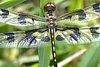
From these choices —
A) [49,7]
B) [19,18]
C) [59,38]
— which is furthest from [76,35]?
[19,18]

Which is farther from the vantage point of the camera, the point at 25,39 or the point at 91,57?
the point at 91,57

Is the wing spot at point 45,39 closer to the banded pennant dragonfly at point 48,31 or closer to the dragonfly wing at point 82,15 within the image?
the banded pennant dragonfly at point 48,31

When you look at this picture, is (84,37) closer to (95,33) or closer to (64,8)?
(95,33)

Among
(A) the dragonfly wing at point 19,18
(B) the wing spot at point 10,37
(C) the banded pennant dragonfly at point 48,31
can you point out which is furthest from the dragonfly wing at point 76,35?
(B) the wing spot at point 10,37

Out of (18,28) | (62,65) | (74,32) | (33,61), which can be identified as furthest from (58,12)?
(74,32)

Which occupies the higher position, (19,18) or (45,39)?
(19,18)

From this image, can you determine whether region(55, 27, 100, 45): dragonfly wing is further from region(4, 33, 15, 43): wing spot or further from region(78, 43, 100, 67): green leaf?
region(4, 33, 15, 43): wing spot

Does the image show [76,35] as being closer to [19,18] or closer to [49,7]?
[49,7]

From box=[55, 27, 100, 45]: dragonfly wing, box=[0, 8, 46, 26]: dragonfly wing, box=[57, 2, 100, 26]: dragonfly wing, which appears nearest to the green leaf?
box=[55, 27, 100, 45]: dragonfly wing
